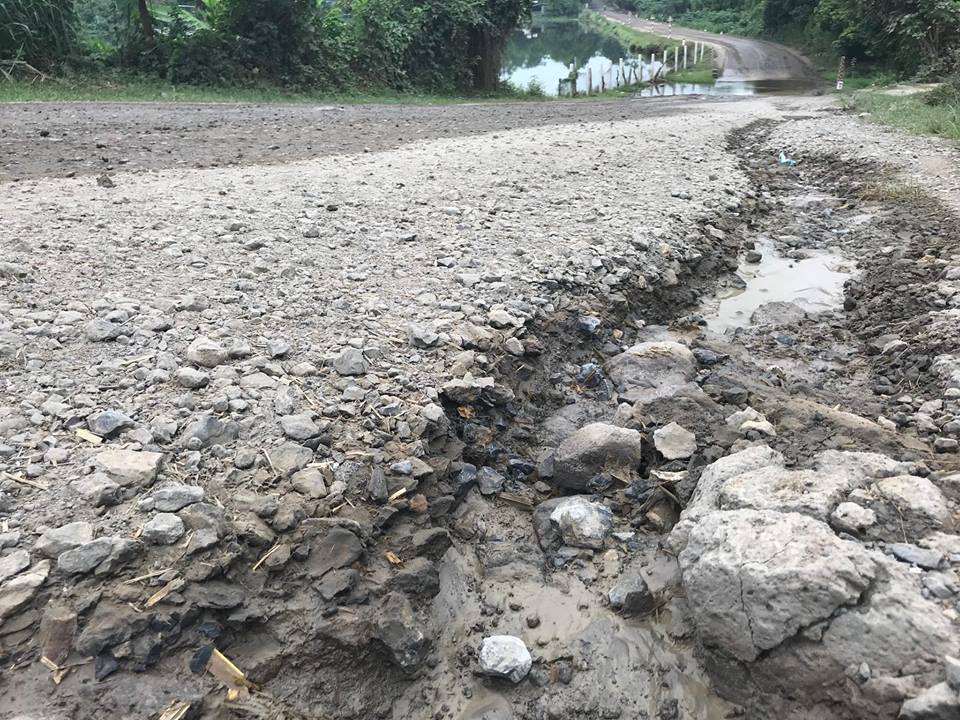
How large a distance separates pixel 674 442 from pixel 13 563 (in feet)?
9.08

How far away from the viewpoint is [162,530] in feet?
7.91

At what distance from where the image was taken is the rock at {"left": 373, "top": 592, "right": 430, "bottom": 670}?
240cm

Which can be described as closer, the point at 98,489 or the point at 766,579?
the point at 766,579

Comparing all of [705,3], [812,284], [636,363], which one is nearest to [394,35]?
Answer: [812,284]

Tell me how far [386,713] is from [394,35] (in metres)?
20.6

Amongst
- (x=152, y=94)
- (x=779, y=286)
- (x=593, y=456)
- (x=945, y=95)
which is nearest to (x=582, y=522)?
(x=593, y=456)

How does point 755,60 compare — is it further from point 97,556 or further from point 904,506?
point 97,556

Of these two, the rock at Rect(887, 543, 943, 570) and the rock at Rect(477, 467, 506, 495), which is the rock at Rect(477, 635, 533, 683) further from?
the rock at Rect(887, 543, 943, 570)

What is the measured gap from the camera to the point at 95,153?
7074 millimetres

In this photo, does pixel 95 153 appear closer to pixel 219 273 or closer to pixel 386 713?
pixel 219 273

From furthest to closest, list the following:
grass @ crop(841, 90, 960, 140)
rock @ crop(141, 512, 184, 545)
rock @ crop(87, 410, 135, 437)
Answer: grass @ crop(841, 90, 960, 140), rock @ crop(87, 410, 135, 437), rock @ crop(141, 512, 184, 545)

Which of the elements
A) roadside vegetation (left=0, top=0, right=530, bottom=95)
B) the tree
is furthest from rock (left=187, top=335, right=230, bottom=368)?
the tree

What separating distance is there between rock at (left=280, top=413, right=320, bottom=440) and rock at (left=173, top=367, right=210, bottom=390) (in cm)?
44

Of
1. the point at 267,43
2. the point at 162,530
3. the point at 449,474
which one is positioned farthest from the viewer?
the point at 267,43
